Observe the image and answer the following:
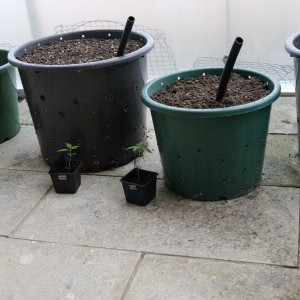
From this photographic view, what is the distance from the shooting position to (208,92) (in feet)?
7.91

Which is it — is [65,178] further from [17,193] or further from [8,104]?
[8,104]

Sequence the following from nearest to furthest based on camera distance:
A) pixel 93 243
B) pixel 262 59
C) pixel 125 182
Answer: pixel 93 243, pixel 125 182, pixel 262 59

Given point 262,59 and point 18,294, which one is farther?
point 262,59

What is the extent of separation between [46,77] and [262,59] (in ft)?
5.52

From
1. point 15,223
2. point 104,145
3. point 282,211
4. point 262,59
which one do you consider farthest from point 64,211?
point 262,59

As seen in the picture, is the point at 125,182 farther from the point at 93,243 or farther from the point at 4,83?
the point at 4,83

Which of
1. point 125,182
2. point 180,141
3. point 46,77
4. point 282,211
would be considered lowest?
point 282,211

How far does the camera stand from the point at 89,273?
2006mm

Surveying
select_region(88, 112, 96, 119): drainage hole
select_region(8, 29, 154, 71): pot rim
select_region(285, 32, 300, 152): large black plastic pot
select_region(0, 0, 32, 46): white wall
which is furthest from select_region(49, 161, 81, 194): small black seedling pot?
select_region(0, 0, 32, 46): white wall

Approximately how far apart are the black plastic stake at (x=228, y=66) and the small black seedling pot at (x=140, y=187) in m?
0.52

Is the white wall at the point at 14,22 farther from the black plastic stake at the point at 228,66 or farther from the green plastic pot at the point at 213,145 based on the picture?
the black plastic stake at the point at 228,66

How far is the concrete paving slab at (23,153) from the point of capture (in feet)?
9.63

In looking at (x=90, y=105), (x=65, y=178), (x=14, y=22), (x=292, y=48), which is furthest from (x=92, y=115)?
(x=14, y=22)

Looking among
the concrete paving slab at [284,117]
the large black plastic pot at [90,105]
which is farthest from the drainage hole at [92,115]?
the concrete paving slab at [284,117]
